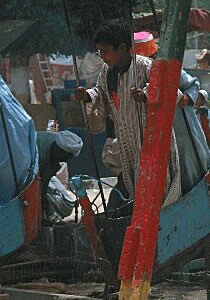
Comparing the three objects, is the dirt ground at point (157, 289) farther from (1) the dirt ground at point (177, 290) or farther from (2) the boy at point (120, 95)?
(2) the boy at point (120, 95)

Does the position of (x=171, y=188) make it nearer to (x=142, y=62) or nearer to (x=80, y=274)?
(x=142, y=62)

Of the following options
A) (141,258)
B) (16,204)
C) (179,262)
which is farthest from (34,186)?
(141,258)

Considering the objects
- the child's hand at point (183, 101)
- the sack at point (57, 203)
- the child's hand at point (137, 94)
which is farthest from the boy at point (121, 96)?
the sack at point (57, 203)

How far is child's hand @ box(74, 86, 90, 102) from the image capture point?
4.47m

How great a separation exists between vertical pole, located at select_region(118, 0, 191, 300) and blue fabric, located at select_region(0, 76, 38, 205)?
285 cm

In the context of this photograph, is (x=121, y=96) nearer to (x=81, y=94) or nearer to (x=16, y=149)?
(x=81, y=94)

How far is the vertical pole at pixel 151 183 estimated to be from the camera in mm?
2541

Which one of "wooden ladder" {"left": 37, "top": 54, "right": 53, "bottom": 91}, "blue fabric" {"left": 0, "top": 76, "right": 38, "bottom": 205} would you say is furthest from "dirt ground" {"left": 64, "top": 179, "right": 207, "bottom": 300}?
"wooden ladder" {"left": 37, "top": 54, "right": 53, "bottom": 91}

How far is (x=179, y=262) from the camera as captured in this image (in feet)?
14.5

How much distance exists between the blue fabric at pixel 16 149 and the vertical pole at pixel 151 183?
2.85m

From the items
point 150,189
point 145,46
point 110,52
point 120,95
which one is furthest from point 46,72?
point 150,189

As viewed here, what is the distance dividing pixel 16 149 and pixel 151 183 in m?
3.06

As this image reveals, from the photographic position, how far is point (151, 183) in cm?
258

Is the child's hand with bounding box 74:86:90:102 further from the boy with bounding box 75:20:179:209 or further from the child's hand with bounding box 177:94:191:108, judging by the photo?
the child's hand with bounding box 177:94:191:108
